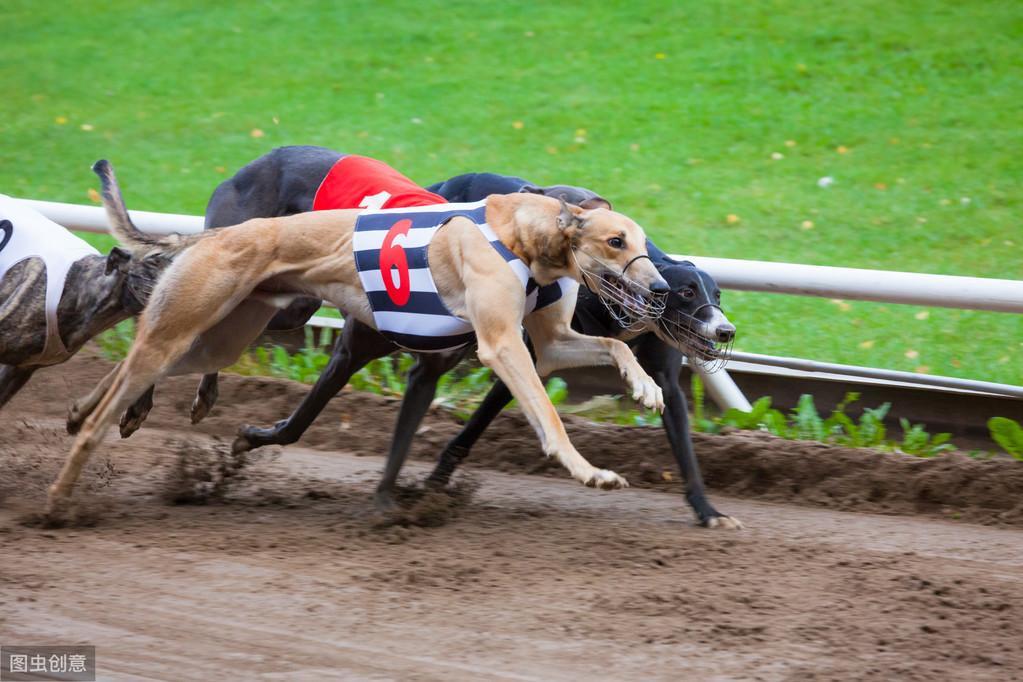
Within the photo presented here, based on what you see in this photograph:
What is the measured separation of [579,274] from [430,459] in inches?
69.9

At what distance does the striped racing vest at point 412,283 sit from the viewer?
447 cm

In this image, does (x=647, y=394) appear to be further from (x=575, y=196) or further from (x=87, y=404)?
(x=87, y=404)

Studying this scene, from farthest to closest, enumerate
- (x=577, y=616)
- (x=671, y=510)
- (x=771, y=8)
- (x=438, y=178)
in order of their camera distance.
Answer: (x=771, y=8), (x=438, y=178), (x=671, y=510), (x=577, y=616)

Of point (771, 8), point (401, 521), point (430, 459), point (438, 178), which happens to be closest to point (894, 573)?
point (401, 521)

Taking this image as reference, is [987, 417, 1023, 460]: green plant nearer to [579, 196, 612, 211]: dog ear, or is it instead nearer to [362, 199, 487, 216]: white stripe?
[579, 196, 612, 211]: dog ear

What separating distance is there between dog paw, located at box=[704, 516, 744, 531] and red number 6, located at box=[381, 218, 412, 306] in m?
1.47

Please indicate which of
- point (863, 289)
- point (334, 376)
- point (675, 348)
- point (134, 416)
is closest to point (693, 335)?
Answer: point (675, 348)

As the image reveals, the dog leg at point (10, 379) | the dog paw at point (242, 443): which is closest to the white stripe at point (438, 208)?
the dog paw at point (242, 443)

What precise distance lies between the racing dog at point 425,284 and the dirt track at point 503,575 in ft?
1.54

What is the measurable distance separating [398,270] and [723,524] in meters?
1.59

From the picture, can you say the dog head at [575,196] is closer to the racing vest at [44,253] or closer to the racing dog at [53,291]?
the racing dog at [53,291]

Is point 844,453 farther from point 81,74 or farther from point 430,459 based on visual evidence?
point 81,74

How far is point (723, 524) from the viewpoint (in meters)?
4.82

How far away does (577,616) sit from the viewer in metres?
3.84
